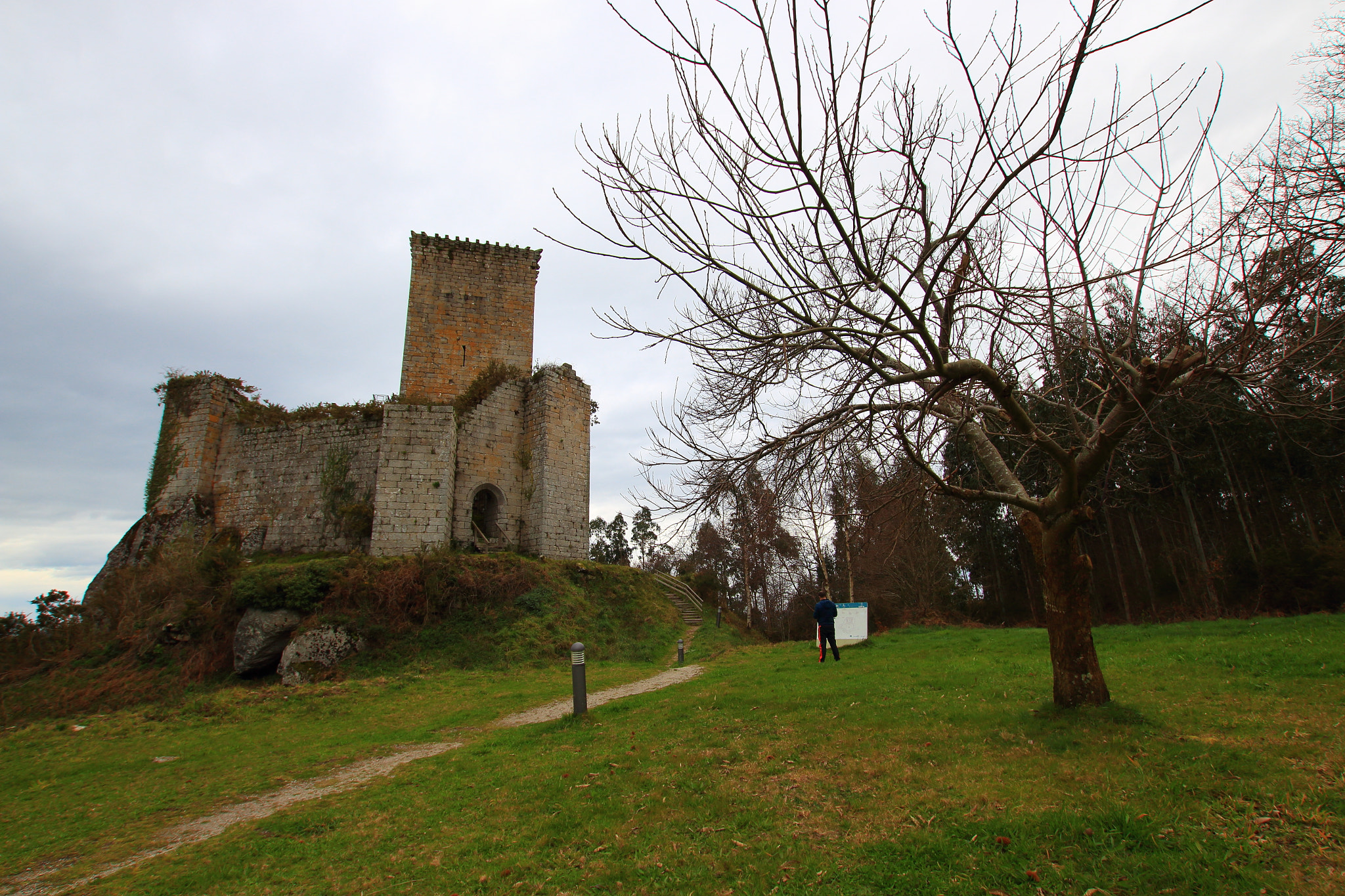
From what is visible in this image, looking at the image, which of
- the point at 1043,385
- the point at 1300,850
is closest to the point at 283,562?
the point at 1043,385

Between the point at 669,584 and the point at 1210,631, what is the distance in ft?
55.9

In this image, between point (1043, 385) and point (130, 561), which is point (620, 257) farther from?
point (130, 561)

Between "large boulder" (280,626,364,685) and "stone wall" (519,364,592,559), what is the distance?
570 cm

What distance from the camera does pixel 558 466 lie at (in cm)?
1888

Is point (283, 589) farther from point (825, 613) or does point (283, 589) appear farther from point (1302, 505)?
point (1302, 505)

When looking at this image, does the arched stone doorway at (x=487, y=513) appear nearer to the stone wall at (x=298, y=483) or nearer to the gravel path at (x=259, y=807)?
the stone wall at (x=298, y=483)

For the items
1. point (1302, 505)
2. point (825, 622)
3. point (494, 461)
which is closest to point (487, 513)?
point (494, 461)

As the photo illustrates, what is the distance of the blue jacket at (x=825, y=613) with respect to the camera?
10969 mm

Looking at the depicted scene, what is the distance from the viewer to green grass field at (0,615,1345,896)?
3.16m

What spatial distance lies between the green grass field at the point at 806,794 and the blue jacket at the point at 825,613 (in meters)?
1.85

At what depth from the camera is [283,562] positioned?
53.9 feet

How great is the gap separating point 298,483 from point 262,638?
22.2 feet

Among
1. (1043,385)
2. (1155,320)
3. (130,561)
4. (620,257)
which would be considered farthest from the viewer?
(130,561)

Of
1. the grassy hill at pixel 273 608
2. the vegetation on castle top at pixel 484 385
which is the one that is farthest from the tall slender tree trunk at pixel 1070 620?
the vegetation on castle top at pixel 484 385
